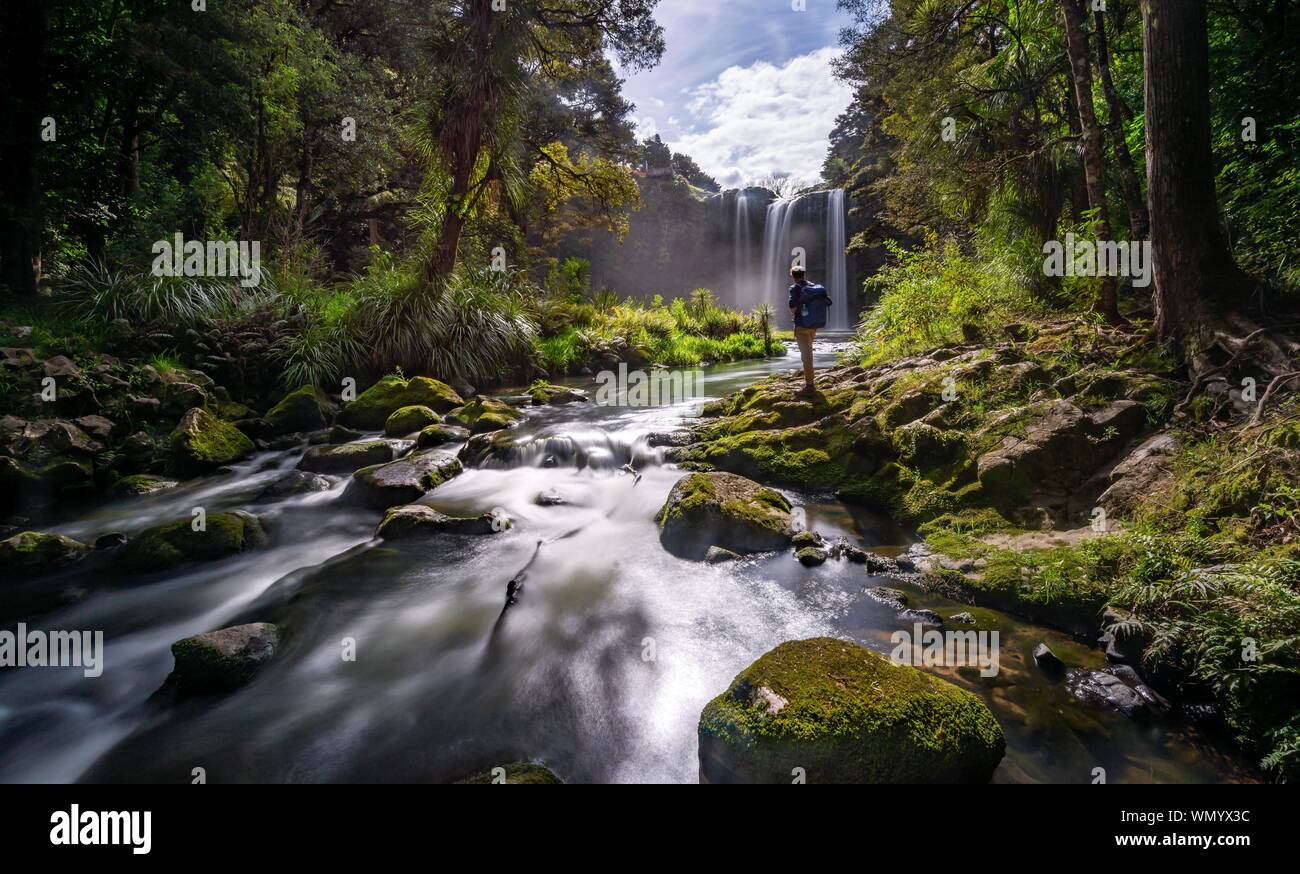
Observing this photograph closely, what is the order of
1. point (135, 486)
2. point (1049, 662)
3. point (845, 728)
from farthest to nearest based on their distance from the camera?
point (135, 486)
point (1049, 662)
point (845, 728)

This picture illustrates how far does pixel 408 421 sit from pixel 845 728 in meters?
8.16

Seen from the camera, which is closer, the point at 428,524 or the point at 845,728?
the point at 845,728

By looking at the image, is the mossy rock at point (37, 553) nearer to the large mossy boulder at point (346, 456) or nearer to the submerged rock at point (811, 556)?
the large mossy boulder at point (346, 456)

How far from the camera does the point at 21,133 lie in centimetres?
980

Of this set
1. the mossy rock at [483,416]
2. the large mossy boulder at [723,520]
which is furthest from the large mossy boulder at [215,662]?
the mossy rock at [483,416]

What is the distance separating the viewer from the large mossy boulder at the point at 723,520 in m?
4.65

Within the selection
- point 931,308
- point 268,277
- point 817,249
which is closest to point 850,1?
point 931,308

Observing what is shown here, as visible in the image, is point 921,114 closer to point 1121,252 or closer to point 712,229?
point 1121,252

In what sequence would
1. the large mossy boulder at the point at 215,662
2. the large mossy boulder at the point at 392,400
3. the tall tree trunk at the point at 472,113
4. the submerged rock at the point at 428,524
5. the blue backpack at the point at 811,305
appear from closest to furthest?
the large mossy boulder at the point at 215,662
the submerged rock at the point at 428,524
the blue backpack at the point at 811,305
the large mossy boulder at the point at 392,400
the tall tree trunk at the point at 472,113

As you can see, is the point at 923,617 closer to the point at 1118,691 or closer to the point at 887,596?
the point at 887,596

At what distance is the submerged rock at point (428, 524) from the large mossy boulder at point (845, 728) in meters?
3.54

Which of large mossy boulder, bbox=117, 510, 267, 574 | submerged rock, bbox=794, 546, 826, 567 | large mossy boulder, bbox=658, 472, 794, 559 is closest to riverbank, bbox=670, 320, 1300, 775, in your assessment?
submerged rock, bbox=794, 546, 826, 567

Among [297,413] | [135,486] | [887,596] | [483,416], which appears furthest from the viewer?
[483,416]

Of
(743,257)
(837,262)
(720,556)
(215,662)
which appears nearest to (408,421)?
(215,662)
